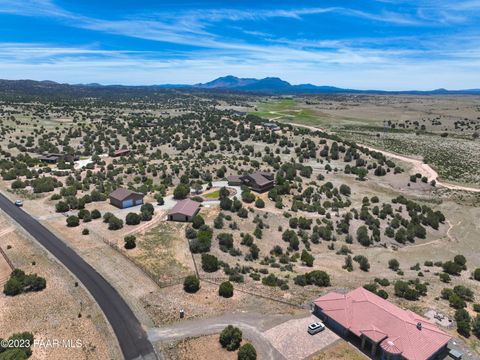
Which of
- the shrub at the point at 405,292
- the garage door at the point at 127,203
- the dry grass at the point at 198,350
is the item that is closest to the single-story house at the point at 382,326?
the shrub at the point at 405,292

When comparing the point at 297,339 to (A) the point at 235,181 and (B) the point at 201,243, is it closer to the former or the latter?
(B) the point at 201,243

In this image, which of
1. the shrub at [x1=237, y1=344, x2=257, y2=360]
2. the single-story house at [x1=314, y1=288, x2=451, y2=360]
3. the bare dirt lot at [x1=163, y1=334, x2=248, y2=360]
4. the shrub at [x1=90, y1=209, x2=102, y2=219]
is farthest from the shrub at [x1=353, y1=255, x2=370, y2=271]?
the shrub at [x1=90, y1=209, x2=102, y2=219]

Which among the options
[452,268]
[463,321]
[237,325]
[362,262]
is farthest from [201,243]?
[452,268]

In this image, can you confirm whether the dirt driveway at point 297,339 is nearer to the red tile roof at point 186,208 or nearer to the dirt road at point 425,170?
the red tile roof at point 186,208

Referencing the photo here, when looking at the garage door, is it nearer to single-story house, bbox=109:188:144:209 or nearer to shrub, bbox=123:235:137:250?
single-story house, bbox=109:188:144:209

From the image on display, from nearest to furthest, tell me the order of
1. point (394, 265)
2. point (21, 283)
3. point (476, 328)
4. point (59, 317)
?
1. point (59, 317)
2. point (476, 328)
3. point (21, 283)
4. point (394, 265)

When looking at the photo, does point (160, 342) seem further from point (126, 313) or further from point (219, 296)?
point (219, 296)
